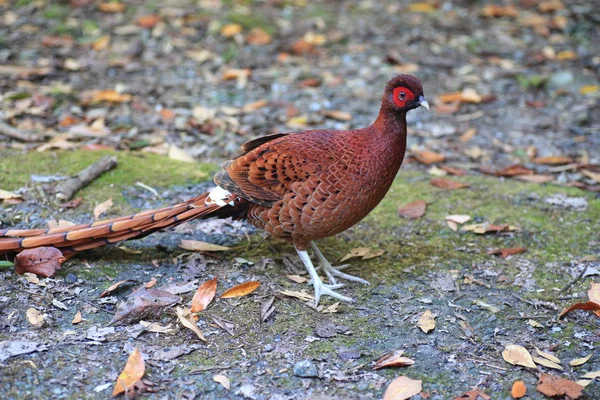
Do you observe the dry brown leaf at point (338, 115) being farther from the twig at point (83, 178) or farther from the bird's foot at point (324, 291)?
the bird's foot at point (324, 291)

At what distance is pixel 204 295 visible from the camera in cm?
403

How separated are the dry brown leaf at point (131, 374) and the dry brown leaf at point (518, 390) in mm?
1803

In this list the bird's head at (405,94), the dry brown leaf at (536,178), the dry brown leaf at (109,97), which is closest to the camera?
the bird's head at (405,94)

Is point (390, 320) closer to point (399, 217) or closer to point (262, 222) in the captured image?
point (262, 222)

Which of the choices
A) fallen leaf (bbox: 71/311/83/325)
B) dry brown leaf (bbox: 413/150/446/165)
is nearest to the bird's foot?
fallen leaf (bbox: 71/311/83/325)

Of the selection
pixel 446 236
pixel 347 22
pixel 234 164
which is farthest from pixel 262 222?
pixel 347 22

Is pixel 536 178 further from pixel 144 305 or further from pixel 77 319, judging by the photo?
pixel 77 319

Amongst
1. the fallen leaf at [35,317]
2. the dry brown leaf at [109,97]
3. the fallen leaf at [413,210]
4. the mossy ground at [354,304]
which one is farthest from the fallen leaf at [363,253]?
the dry brown leaf at [109,97]

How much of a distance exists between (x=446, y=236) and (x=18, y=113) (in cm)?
404

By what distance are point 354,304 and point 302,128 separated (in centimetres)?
282

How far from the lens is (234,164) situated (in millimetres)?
4430

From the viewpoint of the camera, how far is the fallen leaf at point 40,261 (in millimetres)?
4023

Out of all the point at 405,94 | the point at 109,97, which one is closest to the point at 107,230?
the point at 405,94

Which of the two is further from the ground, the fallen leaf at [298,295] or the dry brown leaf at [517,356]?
the dry brown leaf at [517,356]
